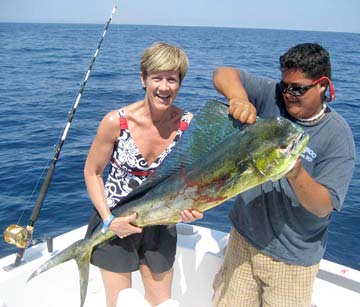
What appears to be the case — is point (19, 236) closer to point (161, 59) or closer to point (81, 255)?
point (81, 255)

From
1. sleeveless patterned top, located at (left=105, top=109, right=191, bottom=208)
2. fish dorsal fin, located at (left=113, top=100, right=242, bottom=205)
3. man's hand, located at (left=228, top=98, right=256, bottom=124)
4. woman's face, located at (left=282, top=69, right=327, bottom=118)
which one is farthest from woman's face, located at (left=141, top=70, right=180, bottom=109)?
woman's face, located at (left=282, top=69, right=327, bottom=118)

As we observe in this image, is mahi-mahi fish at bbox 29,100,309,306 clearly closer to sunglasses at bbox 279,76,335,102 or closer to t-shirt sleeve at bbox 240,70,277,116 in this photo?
sunglasses at bbox 279,76,335,102

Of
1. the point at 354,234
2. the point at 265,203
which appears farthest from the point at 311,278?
the point at 354,234

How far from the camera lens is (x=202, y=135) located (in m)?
1.91

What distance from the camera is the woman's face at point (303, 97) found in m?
1.92

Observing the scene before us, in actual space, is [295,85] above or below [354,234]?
above

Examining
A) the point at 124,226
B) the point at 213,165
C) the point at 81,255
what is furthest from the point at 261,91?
the point at 81,255

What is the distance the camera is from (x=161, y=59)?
82.4 inches

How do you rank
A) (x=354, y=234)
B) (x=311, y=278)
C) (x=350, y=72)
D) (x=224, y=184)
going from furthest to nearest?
(x=350, y=72) < (x=354, y=234) < (x=311, y=278) < (x=224, y=184)

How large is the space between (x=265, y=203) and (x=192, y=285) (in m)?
1.21

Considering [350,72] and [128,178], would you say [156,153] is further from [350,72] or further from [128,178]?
[350,72]

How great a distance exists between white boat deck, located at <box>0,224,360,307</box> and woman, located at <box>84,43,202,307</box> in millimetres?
647

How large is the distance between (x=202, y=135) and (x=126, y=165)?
1.73 ft

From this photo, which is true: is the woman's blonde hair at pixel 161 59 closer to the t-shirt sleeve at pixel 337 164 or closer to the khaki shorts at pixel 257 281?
the t-shirt sleeve at pixel 337 164
